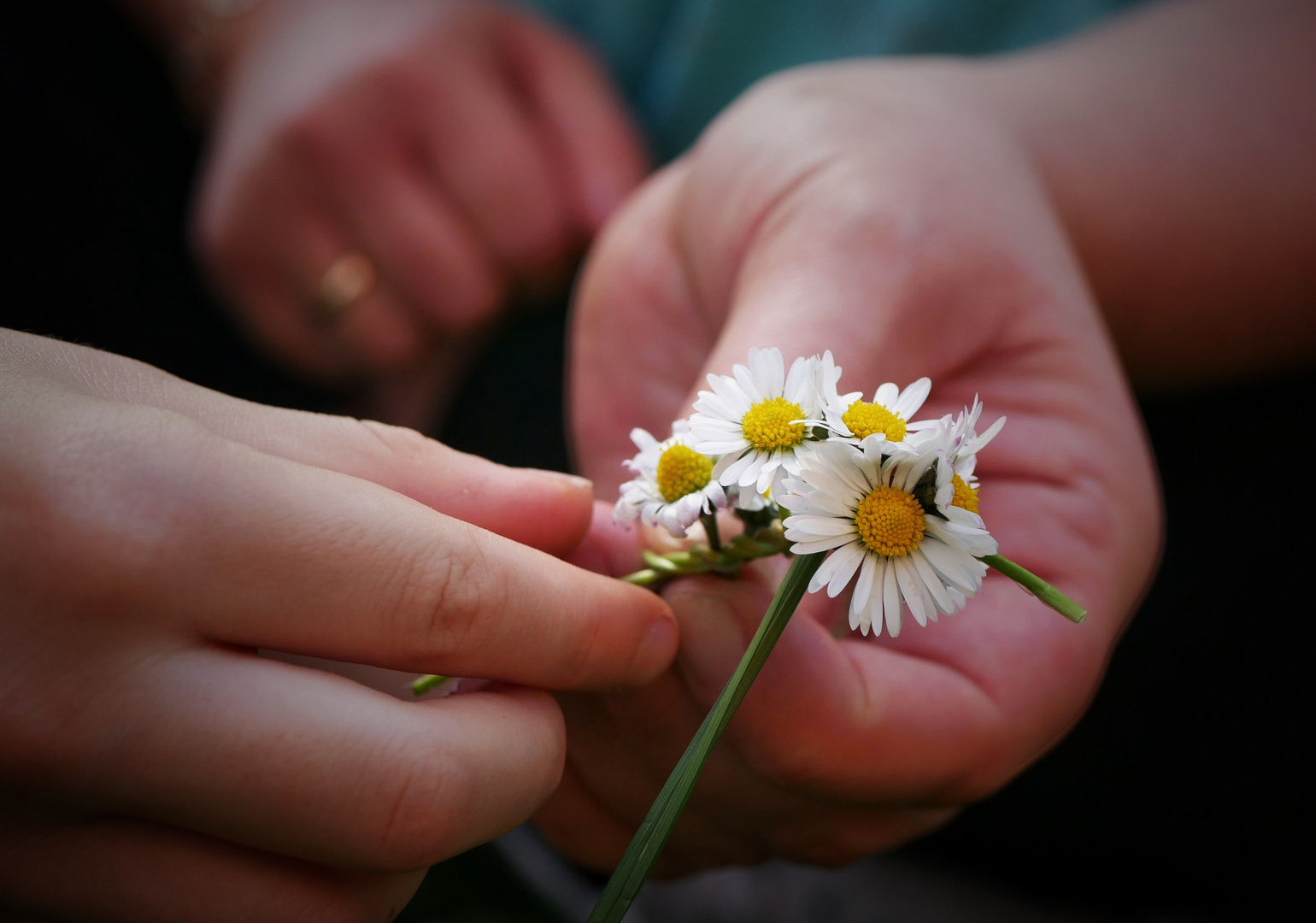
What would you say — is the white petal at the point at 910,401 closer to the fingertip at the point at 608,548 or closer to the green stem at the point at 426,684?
the fingertip at the point at 608,548

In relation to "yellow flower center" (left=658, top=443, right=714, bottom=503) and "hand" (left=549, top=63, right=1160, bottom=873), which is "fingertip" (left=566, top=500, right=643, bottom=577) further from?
"yellow flower center" (left=658, top=443, right=714, bottom=503)

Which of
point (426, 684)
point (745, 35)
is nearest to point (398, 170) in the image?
point (745, 35)

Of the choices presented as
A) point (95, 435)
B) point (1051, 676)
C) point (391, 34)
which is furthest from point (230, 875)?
point (391, 34)

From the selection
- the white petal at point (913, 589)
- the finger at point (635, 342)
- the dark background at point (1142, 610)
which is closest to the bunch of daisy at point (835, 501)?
the white petal at point (913, 589)

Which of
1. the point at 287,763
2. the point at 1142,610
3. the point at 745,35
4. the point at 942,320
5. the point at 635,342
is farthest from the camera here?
the point at 745,35

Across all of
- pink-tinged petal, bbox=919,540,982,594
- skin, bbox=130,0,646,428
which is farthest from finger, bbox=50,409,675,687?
skin, bbox=130,0,646,428

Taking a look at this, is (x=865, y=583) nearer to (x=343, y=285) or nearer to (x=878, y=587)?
(x=878, y=587)
